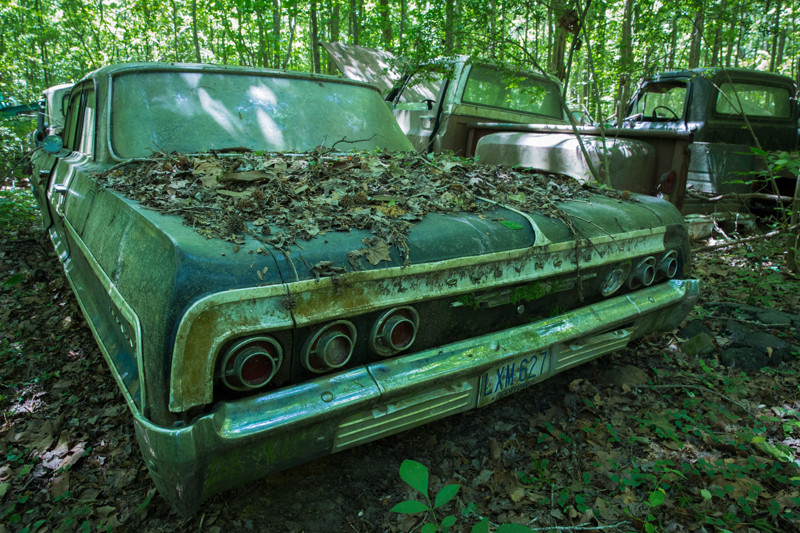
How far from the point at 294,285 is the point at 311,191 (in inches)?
35.2

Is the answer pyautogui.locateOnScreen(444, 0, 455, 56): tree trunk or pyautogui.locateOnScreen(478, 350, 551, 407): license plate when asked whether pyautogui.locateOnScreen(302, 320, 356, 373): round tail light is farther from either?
pyautogui.locateOnScreen(444, 0, 455, 56): tree trunk

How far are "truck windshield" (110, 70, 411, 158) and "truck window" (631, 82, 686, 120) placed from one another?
5.05m

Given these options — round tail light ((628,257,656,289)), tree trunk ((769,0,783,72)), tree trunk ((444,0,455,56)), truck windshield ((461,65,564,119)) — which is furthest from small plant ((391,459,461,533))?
tree trunk ((769,0,783,72))

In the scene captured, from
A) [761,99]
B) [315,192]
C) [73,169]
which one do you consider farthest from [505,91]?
[73,169]

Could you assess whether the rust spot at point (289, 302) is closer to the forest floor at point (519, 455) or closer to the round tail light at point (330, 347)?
the round tail light at point (330, 347)

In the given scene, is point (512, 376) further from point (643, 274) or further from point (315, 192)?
point (315, 192)

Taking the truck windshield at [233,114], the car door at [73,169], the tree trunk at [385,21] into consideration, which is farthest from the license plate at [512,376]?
the tree trunk at [385,21]

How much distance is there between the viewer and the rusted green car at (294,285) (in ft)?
4.77

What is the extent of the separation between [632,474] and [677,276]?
1.19 metres

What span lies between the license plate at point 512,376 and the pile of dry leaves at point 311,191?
68 cm

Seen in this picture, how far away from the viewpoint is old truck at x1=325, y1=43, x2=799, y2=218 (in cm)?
422

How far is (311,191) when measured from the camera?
231cm

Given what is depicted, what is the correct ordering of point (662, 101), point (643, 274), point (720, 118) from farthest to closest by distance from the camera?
1. point (662, 101)
2. point (720, 118)
3. point (643, 274)

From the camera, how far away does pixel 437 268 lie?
5.93 ft
